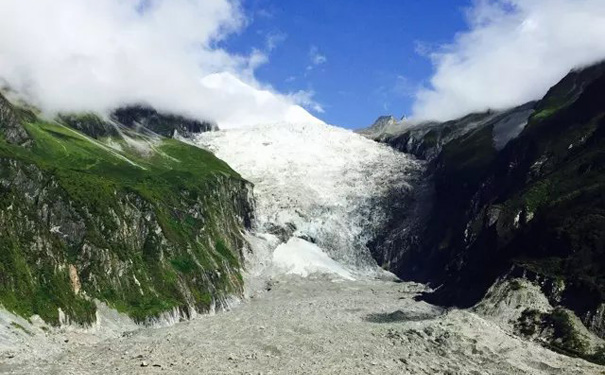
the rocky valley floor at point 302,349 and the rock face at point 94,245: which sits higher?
the rock face at point 94,245

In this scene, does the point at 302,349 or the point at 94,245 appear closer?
the point at 302,349

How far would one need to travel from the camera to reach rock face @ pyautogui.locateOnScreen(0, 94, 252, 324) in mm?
100875

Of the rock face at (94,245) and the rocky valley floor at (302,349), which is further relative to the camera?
the rock face at (94,245)

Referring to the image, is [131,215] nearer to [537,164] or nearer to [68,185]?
[68,185]

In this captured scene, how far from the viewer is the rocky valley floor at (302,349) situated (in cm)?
8400

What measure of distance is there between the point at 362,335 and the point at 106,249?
47853 millimetres

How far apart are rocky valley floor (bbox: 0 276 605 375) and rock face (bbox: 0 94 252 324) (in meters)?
7.81

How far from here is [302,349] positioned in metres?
101

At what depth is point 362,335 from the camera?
11344 centimetres

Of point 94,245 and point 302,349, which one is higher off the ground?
point 94,245

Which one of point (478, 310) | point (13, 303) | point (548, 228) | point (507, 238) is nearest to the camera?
point (13, 303)

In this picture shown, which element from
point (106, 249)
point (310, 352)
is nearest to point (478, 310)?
point (310, 352)

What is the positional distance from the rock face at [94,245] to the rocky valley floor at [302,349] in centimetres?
781

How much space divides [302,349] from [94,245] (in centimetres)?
4315
